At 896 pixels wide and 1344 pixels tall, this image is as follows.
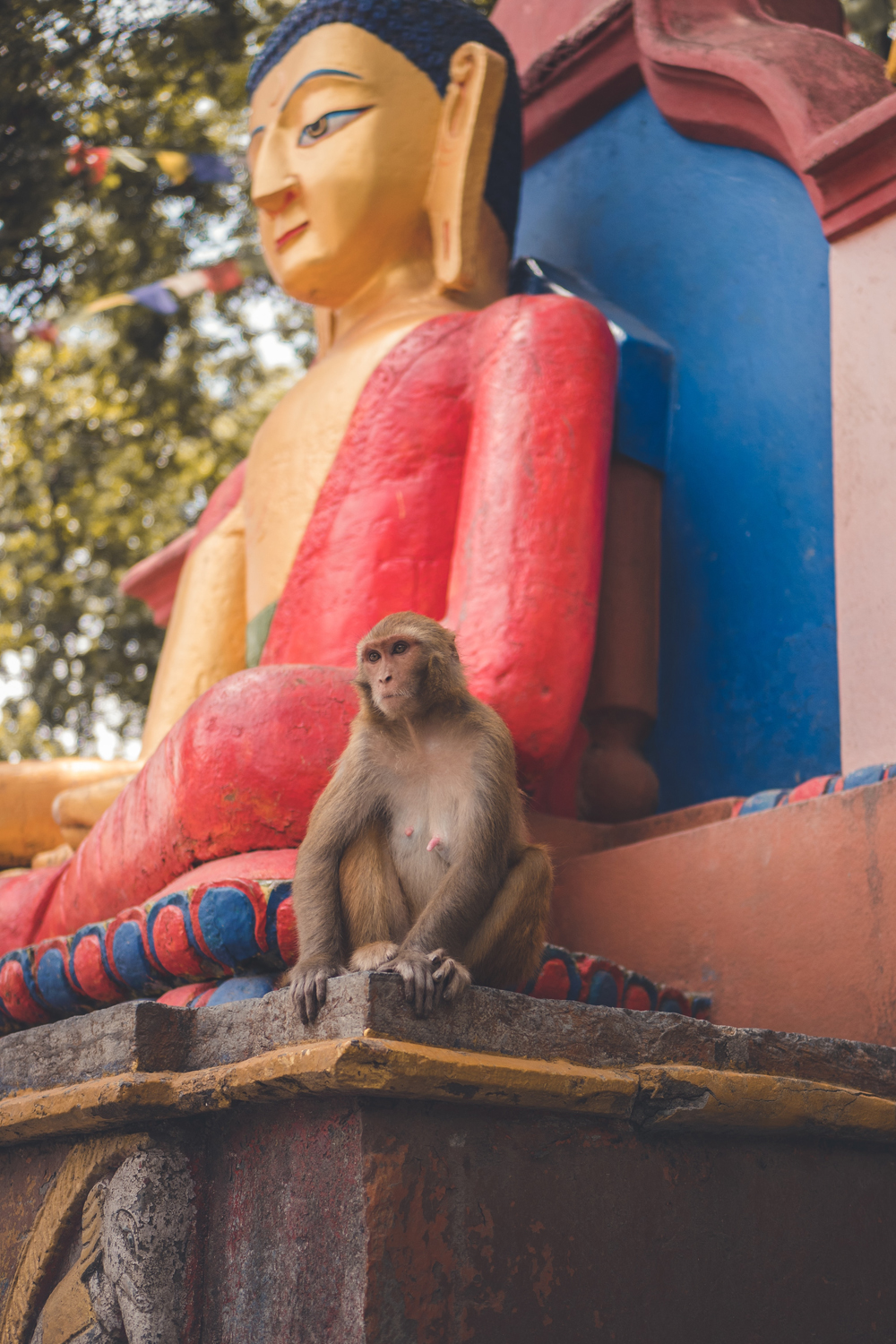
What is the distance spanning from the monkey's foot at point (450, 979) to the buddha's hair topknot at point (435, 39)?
359 centimetres

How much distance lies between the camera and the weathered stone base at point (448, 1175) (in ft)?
7.23

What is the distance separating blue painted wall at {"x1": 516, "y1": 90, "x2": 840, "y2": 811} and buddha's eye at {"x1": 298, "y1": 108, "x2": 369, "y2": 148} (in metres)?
1.28

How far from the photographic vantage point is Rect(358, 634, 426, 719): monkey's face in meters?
2.89

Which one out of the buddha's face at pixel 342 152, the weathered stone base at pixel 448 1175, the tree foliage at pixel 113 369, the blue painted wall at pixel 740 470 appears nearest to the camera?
the weathered stone base at pixel 448 1175

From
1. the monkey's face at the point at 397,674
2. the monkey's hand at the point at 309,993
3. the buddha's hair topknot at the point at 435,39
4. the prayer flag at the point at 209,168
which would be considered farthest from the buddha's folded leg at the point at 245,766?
the prayer flag at the point at 209,168

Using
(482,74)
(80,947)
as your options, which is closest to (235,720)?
(80,947)

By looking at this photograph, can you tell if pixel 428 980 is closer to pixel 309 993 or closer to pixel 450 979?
pixel 450 979

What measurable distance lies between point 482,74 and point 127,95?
3.10 meters

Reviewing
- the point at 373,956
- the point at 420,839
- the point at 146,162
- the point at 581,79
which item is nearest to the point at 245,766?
the point at 420,839

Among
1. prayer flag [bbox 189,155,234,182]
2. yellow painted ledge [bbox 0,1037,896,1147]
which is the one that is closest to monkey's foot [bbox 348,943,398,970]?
yellow painted ledge [bbox 0,1037,896,1147]

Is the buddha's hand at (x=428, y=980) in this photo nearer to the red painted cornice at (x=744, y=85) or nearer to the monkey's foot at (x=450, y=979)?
the monkey's foot at (x=450, y=979)

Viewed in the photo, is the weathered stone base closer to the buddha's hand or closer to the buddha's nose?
the buddha's hand

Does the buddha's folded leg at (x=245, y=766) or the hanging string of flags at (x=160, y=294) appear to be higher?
the hanging string of flags at (x=160, y=294)

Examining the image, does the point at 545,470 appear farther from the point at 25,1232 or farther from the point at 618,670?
the point at 25,1232
